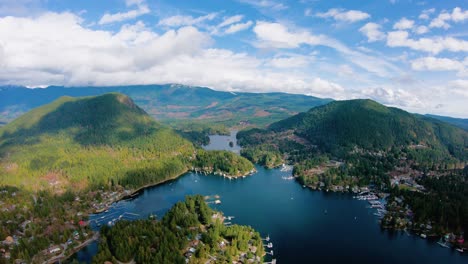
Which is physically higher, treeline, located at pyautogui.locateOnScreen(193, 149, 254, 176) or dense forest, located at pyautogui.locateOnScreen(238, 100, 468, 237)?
dense forest, located at pyautogui.locateOnScreen(238, 100, 468, 237)

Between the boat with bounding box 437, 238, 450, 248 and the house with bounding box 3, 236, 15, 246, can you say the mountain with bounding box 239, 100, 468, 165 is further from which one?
the house with bounding box 3, 236, 15, 246

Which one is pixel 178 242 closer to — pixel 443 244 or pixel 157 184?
pixel 157 184

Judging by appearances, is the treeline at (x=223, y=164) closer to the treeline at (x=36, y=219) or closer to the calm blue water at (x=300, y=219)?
the calm blue water at (x=300, y=219)

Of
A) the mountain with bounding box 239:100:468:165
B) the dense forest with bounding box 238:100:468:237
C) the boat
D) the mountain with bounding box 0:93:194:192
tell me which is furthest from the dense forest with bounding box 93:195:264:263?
the mountain with bounding box 239:100:468:165

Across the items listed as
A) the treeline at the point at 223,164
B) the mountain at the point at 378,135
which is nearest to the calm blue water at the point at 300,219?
the treeline at the point at 223,164

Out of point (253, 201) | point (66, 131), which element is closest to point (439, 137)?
point (253, 201)

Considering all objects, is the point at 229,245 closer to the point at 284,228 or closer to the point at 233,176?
the point at 284,228
